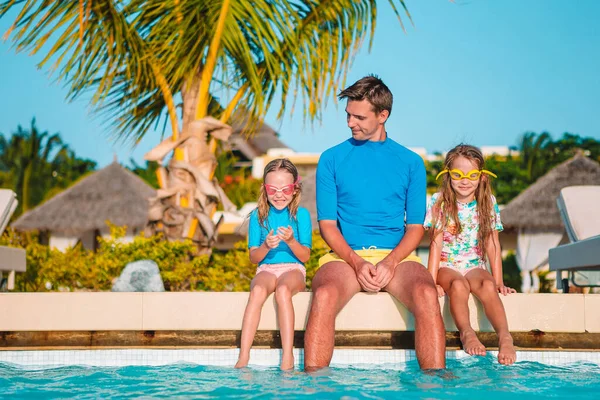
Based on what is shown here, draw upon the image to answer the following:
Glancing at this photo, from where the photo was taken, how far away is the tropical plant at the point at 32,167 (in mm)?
22469

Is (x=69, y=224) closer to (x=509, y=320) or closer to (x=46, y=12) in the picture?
(x=46, y=12)

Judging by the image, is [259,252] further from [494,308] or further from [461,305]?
[494,308]

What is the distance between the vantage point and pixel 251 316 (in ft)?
12.9

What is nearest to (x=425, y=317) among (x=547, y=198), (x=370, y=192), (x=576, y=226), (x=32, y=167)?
(x=370, y=192)

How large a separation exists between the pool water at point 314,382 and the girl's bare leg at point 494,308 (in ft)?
0.40

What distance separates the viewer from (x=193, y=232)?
25.9 feet

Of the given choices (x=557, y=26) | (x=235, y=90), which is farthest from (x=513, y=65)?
(x=235, y=90)

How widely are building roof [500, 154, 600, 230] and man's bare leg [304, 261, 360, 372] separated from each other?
15265mm

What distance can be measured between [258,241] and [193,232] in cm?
366

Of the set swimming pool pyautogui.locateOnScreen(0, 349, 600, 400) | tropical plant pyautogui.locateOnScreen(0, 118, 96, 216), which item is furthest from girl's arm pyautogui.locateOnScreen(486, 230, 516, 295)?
tropical plant pyautogui.locateOnScreen(0, 118, 96, 216)

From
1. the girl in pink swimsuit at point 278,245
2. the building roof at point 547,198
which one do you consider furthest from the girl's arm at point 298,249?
the building roof at point 547,198

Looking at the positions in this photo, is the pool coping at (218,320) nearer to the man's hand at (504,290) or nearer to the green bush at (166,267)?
the man's hand at (504,290)

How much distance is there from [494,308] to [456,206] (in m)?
0.77

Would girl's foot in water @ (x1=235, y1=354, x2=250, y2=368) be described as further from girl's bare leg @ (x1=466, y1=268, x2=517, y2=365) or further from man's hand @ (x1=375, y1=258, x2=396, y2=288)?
girl's bare leg @ (x1=466, y1=268, x2=517, y2=365)
